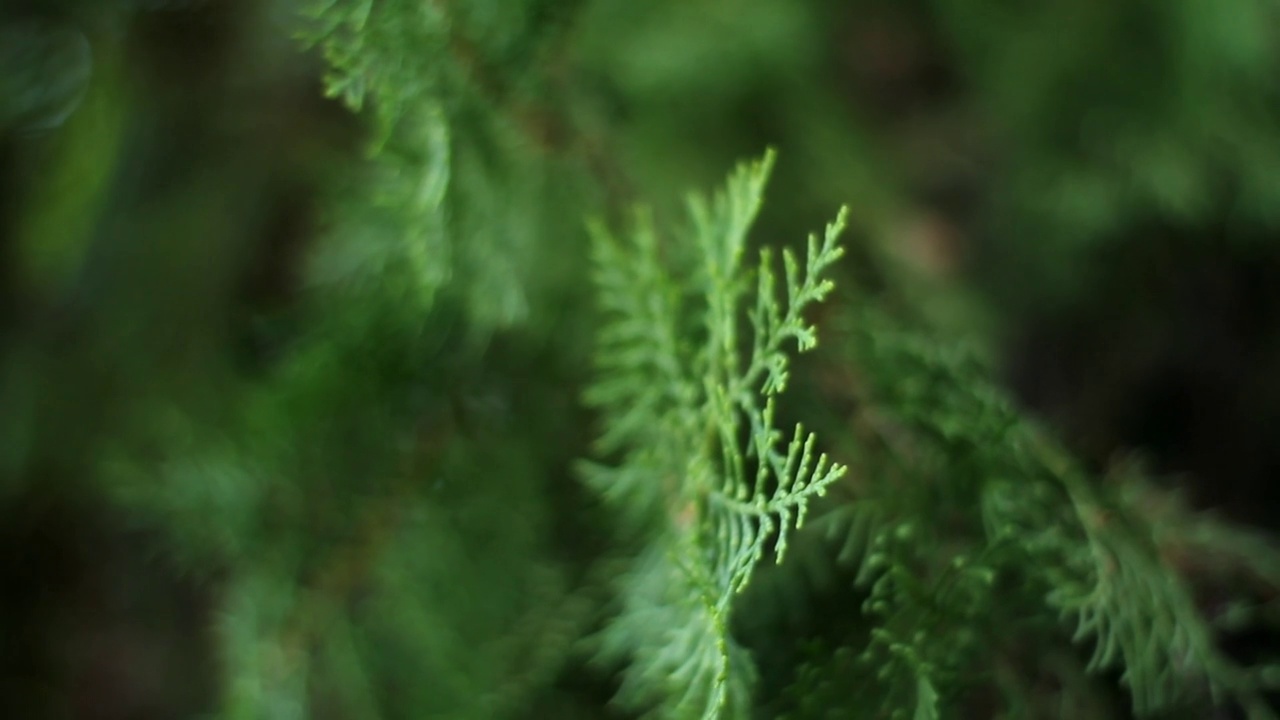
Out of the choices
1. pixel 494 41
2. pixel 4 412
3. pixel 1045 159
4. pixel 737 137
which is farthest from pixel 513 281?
pixel 4 412

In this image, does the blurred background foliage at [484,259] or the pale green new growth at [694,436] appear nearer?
the pale green new growth at [694,436]

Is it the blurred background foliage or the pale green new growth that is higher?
the blurred background foliage

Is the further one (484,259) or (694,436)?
(484,259)

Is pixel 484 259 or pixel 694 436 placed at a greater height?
pixel 484 259

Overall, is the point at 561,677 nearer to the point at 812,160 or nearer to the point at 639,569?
the point at 639,569

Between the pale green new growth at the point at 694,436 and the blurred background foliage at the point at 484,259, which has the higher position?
the blurred background foliage at the point at 484,259
